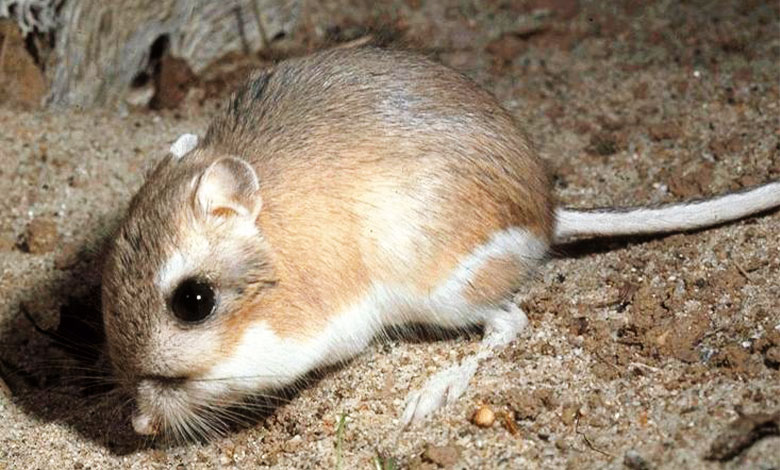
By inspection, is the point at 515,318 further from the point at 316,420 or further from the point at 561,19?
the point at 561,19

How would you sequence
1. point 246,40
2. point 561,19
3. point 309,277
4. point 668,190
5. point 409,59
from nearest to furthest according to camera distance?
1. point 309,277
2. point 409,59
3. point 668,190
4. point 246,40
5. point 561,19

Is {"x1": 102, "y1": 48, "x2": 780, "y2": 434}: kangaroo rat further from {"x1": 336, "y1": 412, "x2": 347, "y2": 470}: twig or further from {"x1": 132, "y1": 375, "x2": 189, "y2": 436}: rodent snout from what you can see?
{"x1": 336, "y1": 412, "x2": 347, "y2": 470}: twig

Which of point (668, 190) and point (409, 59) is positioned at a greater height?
point (409, 59)

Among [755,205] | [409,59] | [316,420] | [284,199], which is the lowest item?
[316,420]

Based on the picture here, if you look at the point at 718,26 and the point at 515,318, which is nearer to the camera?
the point at 515,318

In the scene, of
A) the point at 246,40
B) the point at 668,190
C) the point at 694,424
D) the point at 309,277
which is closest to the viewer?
the point at 694,424

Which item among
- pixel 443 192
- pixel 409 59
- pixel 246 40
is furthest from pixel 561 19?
pixel 443 192

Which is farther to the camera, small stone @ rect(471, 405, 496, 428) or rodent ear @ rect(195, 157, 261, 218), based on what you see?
small stone @ rect(471, 405, 496, 428)

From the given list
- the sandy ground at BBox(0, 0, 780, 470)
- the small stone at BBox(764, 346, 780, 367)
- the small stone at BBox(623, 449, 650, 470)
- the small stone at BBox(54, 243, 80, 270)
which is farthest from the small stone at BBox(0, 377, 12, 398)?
the small stone at BBox(764, 346, 780, 367)

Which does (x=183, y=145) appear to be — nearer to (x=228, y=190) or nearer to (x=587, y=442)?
(x=228, y=190)
